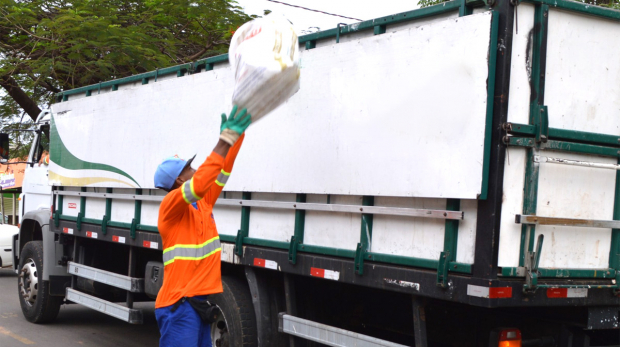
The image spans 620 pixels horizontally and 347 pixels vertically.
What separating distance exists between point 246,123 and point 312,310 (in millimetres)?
2214

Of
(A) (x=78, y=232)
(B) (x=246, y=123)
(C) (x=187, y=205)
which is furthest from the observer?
(A) (x=78, y=232)

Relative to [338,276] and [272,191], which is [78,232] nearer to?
[272,191]

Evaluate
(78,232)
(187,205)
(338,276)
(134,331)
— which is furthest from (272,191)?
(134,331)

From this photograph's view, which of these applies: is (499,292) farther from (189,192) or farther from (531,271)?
(189,192)

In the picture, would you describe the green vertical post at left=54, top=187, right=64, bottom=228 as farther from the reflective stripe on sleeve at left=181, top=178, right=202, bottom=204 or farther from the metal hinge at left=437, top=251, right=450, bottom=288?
the metal hinge at left=437, top=251, right=450, bottom=288

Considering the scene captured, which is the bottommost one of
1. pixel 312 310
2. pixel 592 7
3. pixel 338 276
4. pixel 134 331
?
pixel 134 331

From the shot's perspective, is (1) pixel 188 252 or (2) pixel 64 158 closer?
(1) pixel 188 252

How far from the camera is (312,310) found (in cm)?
532

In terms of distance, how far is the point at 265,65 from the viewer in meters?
3.61

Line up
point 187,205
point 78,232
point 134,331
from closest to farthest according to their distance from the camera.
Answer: point 187,205
point 78,232
point 134,331

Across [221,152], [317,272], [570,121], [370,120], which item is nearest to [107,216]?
[317,272]

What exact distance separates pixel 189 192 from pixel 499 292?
5.50ft

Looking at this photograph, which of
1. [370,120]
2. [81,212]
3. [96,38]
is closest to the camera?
[370,120]

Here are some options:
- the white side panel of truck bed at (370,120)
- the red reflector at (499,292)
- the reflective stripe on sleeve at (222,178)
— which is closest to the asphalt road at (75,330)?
the white side panel of truck bed at (370,120)
